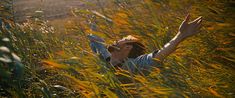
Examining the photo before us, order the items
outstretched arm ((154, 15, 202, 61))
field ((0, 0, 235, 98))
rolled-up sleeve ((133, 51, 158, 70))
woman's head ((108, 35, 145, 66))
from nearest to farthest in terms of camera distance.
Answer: field ((0, 0, 235, 98)) < outstretched arm ((154, 15, 202, 61)) < rolled-up sleeve ((133, 51, 158, 70)) < woman's head ((108, 35, 145, 66))

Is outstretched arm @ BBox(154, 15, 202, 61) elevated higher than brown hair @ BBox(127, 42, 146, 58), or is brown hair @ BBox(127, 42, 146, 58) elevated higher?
outstretched arm @ BBox(154, 15, 202, 61)

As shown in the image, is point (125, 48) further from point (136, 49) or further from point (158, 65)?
point (158, 65)

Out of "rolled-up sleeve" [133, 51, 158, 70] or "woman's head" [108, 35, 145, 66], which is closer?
"rolled-up sleeve" [133, 51, 158, 70]

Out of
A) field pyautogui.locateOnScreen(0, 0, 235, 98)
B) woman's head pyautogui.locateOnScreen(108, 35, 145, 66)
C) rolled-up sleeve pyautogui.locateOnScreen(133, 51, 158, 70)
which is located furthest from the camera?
woman's head pyautogui.locateOnScreen(108, 35, 145, 66)

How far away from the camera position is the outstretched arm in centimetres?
260

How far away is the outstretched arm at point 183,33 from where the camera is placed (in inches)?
102

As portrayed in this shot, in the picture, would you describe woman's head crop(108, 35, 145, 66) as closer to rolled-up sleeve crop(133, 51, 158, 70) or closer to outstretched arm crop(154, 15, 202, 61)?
rolled-up sleeve crop(133, 51, 158, 70)

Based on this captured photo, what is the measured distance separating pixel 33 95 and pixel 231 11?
1.25 meters

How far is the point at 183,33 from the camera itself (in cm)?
264

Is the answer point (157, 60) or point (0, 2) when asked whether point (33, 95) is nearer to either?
point (0, 2)

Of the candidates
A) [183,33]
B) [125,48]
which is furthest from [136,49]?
[183,33]

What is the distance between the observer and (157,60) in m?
2.87

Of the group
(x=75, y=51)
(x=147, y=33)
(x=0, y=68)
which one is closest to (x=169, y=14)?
(x=147, y=33)

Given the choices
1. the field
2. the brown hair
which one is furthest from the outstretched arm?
the brown hair
